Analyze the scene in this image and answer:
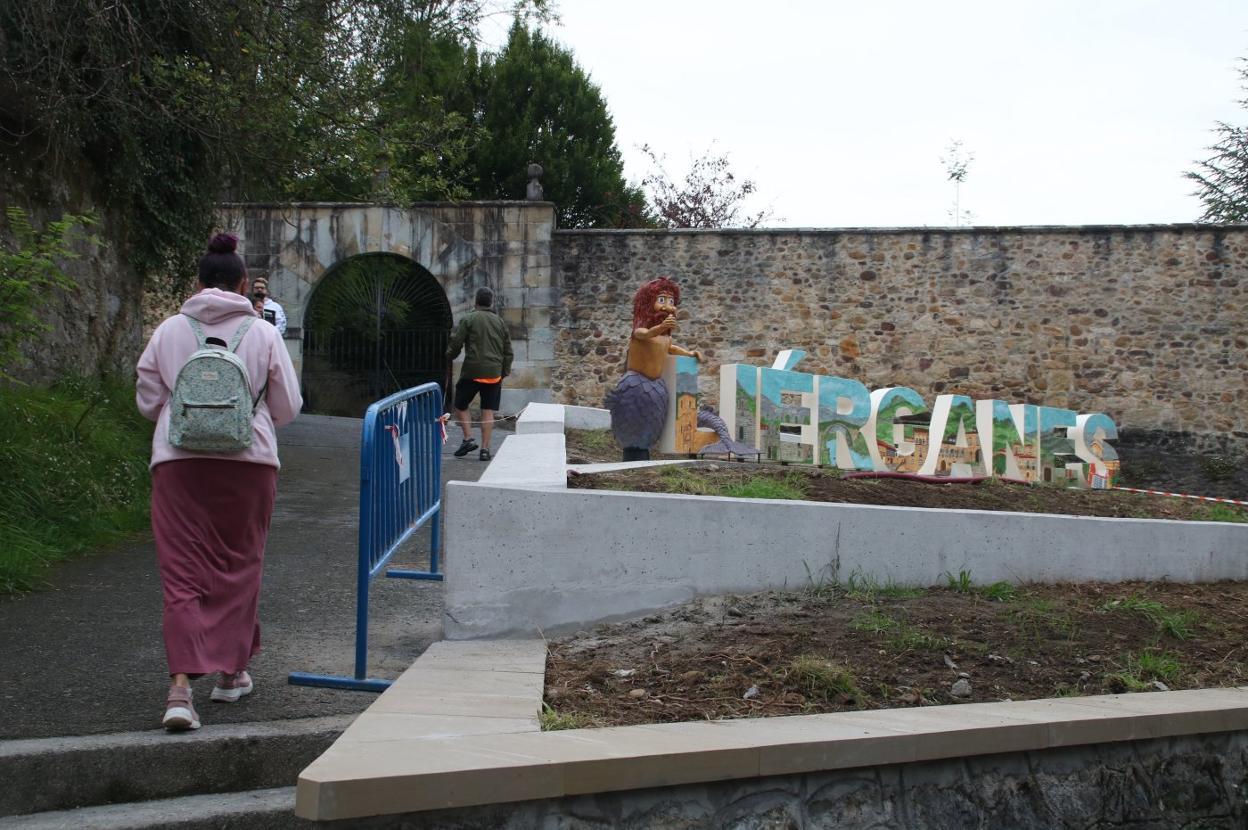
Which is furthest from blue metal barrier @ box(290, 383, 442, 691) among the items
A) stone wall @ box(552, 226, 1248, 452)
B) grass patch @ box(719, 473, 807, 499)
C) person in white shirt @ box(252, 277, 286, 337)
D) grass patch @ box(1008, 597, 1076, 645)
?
stone wall @ box(552, 226, 1248, 452)

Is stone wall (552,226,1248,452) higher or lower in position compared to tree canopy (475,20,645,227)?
lower

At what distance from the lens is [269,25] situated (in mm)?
9438

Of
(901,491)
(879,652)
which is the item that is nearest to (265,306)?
(901,491)

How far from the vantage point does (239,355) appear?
156 inches

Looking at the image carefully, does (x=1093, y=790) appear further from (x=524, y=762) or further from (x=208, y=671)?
(x=208, y=671)

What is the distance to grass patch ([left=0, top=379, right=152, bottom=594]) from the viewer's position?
6328 millimetres

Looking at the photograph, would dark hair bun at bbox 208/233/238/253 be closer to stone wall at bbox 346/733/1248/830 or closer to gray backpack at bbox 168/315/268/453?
gray backpack at bbox 168/315/268/453

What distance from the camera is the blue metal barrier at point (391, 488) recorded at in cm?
417

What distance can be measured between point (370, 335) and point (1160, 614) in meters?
16.0

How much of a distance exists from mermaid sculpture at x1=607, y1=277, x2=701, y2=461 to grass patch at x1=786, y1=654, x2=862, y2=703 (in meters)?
4.64

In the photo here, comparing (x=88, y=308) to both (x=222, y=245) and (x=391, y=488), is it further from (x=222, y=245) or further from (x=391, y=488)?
(x=222, y=245)

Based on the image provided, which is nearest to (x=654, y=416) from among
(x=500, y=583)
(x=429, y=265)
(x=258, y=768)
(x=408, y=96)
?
(x=500, y=583)

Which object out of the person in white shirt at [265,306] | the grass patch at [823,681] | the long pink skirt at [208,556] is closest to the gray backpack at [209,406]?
the long pink skirt at [208,556]

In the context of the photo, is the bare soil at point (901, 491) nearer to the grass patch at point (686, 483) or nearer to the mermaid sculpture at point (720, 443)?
the grass patch at point (686, 483)
